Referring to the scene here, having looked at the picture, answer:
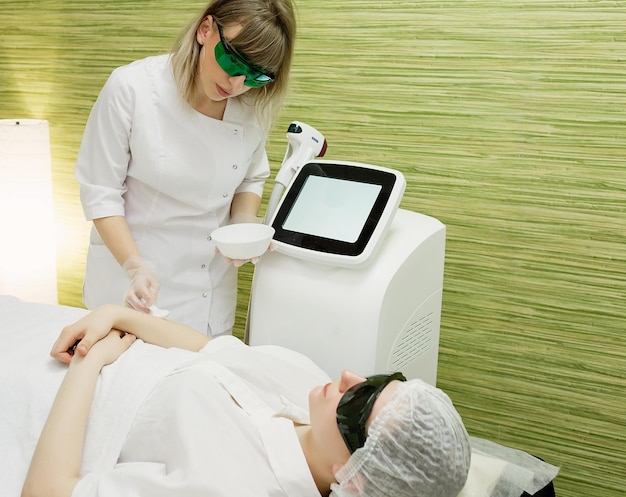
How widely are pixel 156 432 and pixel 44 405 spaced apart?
0.86 ft

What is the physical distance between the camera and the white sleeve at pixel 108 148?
1.91 metres

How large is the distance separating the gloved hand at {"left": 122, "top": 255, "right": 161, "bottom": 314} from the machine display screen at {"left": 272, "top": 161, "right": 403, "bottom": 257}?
0.34 m

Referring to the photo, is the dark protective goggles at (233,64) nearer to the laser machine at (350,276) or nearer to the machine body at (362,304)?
the laser machine at (350,276)

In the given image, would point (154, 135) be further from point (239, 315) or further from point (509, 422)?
point (509, 422)

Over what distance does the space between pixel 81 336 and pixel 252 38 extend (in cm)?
80

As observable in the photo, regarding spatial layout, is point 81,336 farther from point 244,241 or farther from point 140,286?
point 244,241

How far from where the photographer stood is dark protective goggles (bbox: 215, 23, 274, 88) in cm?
175

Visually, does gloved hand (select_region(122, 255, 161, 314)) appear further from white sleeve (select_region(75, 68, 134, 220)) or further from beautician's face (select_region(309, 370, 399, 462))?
beautician's face (select_region(309, 370, 399, 462))

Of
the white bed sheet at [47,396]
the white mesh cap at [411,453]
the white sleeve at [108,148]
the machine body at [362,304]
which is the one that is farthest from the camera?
the white sleeve at [108,148]

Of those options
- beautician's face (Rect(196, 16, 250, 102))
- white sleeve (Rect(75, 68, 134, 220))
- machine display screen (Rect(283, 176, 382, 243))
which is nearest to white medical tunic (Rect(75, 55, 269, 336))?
white sleeve (Rect(75, 68, 134, 220))

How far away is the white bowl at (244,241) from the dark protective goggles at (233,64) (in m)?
0.38

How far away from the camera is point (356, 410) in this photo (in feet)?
3.96

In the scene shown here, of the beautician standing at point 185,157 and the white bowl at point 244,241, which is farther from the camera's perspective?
the beautician standing at point 185,157

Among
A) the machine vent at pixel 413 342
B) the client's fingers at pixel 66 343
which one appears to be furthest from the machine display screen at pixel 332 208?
the client's fingers at pixel 66 343
